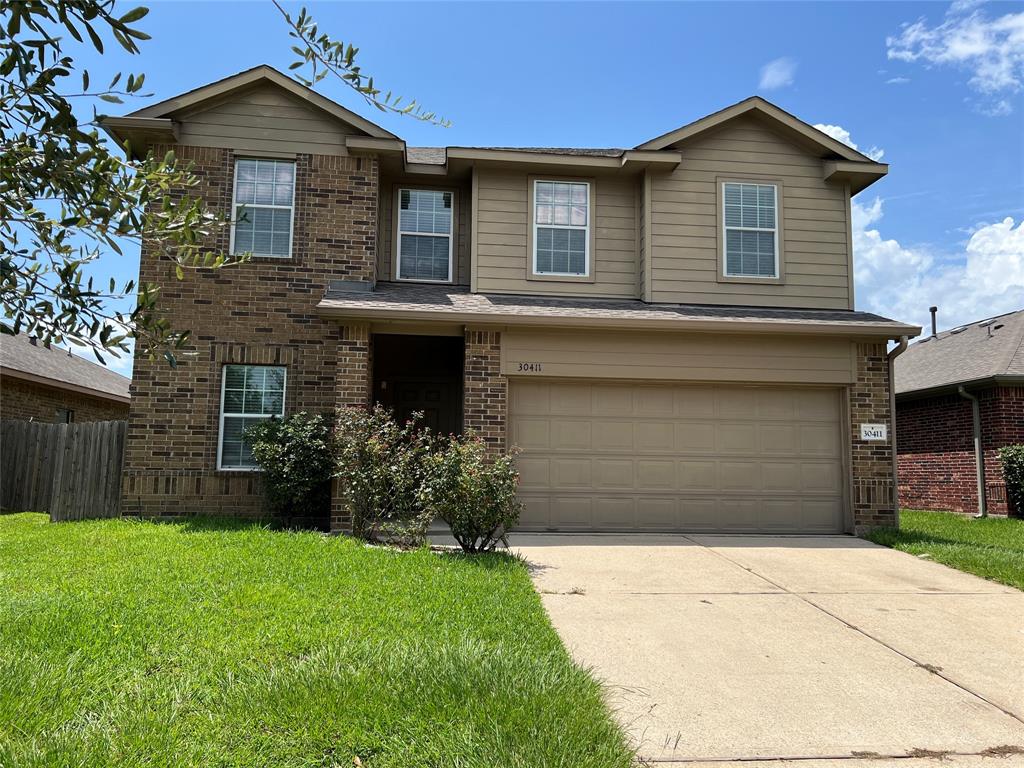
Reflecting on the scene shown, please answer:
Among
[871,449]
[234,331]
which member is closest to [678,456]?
[871,449]

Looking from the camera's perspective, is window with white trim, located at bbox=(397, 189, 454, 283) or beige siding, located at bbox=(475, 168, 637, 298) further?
window with white trim, located at bbox=(397, 189, 454, 283)

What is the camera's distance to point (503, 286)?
37.2ft

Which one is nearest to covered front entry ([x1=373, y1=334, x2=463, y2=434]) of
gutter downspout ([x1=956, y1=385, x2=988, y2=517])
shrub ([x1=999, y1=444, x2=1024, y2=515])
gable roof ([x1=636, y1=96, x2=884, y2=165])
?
gable roof ([x1=636, y1=96, x2=884, y2=165])

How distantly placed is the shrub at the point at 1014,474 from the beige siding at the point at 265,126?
13.1m

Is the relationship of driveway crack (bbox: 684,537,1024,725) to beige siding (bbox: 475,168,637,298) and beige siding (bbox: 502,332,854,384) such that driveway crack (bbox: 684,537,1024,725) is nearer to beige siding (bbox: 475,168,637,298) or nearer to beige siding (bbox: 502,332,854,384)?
beige siding (bbox: 502,332,854,384)

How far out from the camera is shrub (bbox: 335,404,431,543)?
858 centimetres

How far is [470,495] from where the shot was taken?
7898 millimetres

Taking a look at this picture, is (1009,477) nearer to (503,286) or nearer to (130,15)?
(503,286)

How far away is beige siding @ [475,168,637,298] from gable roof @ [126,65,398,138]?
6.29 feet

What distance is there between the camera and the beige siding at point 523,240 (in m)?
11.4

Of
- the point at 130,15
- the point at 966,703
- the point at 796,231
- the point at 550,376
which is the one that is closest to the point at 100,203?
the point at 130,15

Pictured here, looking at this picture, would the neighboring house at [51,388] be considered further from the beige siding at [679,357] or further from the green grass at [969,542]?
the green grass at [969,542]

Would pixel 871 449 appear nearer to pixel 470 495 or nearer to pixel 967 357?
pixel 470 495

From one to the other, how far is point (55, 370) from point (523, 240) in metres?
12.4
